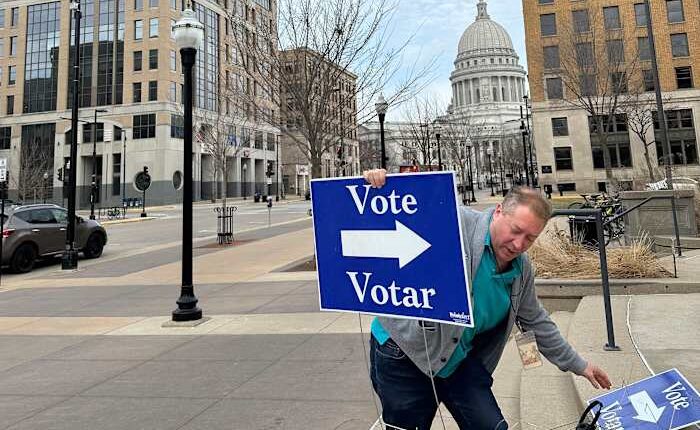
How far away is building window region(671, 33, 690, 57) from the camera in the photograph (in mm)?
45688

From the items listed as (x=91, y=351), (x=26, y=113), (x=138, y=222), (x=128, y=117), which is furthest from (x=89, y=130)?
(x=91, y=351)

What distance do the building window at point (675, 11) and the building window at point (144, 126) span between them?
60.6 m

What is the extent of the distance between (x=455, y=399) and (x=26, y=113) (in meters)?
83.3

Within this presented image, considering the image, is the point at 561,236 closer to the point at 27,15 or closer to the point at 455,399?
the point at 455,399

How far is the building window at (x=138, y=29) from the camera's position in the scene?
63.0m

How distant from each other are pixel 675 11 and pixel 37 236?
56.7 m

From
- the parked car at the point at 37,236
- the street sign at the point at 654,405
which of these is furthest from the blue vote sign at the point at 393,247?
the parked car at the point at 37,236

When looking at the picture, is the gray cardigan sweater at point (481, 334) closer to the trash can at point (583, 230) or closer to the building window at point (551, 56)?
the trash can at point (583, 230)

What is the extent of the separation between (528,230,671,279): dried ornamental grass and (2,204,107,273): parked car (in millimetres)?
14024

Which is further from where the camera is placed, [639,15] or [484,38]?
[484,38]

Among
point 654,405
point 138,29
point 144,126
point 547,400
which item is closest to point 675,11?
point 547,400

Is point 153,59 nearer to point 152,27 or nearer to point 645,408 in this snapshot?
point 152,27

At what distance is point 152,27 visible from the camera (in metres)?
62.5

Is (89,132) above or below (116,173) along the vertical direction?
above
